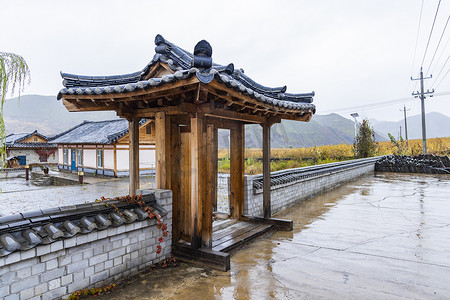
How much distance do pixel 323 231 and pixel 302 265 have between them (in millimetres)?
1861

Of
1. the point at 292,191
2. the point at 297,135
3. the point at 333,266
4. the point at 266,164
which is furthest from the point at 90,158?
the point at 297,135

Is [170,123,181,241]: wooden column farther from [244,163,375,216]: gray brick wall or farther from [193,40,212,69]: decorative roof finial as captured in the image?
[244,163,375,216]: gray brick wall

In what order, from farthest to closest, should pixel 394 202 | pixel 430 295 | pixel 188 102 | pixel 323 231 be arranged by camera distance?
pixel 394 202
pixel 323 231
pixel 188 102
pixel 430 295

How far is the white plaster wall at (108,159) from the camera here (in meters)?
17.5

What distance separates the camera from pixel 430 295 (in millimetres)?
3076

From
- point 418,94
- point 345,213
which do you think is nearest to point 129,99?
point 345,213

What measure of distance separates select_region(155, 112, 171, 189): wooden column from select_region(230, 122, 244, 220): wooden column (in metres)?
1.65

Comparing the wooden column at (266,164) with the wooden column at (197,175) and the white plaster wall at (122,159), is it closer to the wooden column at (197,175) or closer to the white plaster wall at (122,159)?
the wooden column at (197,175)

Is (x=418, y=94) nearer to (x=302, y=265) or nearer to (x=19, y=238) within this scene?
(x=302, y=265)

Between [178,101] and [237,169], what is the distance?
209 cm

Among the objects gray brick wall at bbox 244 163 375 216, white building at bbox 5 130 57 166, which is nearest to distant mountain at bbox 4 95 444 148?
white building at bbox 5 130 57 166

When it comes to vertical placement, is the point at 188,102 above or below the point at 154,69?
below

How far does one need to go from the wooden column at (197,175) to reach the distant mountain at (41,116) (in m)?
105

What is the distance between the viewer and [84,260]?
3.05 meters
